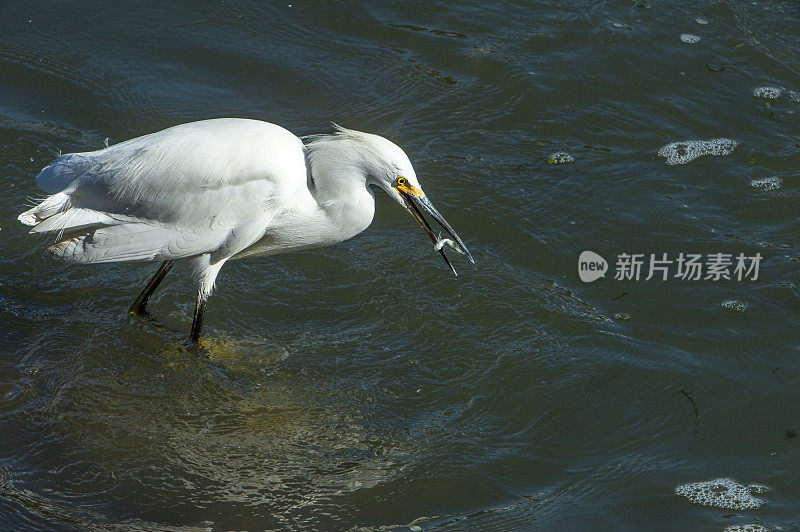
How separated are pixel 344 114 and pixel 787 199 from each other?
9.84 ft

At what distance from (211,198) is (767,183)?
3527 mm

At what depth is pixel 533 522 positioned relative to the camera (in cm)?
367

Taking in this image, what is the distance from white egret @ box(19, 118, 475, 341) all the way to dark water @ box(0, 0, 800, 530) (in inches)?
26.1

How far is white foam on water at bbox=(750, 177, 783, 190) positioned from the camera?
574 centimetres

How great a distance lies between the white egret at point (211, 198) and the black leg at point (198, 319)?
10.1 inches

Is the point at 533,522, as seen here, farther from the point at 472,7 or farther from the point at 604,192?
the point at 472,7

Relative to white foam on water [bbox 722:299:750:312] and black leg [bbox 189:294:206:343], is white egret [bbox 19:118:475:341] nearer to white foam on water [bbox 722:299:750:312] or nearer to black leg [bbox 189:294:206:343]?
black leg [bbox 189:294:206:343]

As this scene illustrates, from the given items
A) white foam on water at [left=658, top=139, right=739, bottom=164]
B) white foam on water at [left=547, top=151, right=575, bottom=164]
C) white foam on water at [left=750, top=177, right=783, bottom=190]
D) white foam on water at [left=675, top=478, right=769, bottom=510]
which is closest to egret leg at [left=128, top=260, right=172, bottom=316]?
white foam on water at [left=547, top=151, right=575, bottom=164]

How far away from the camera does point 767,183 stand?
18.9 ft

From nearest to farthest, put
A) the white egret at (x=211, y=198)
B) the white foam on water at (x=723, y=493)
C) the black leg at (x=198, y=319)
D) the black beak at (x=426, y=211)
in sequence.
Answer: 1. the white foam on water at (x=723, y=493)
2. the black beak at (x=426, y=211)
3. the white egret at (x=211, y=198)
4. the black leg at (x=198, y=319)

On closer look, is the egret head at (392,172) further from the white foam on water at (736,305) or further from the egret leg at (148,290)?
the white foam on water at (736,305)

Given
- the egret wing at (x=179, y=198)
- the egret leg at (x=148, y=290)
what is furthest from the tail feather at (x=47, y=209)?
the egret leg at (x=148, y=290)

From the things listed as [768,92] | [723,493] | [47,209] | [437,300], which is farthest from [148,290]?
[768,92]

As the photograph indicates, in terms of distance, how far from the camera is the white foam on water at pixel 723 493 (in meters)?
3.76
